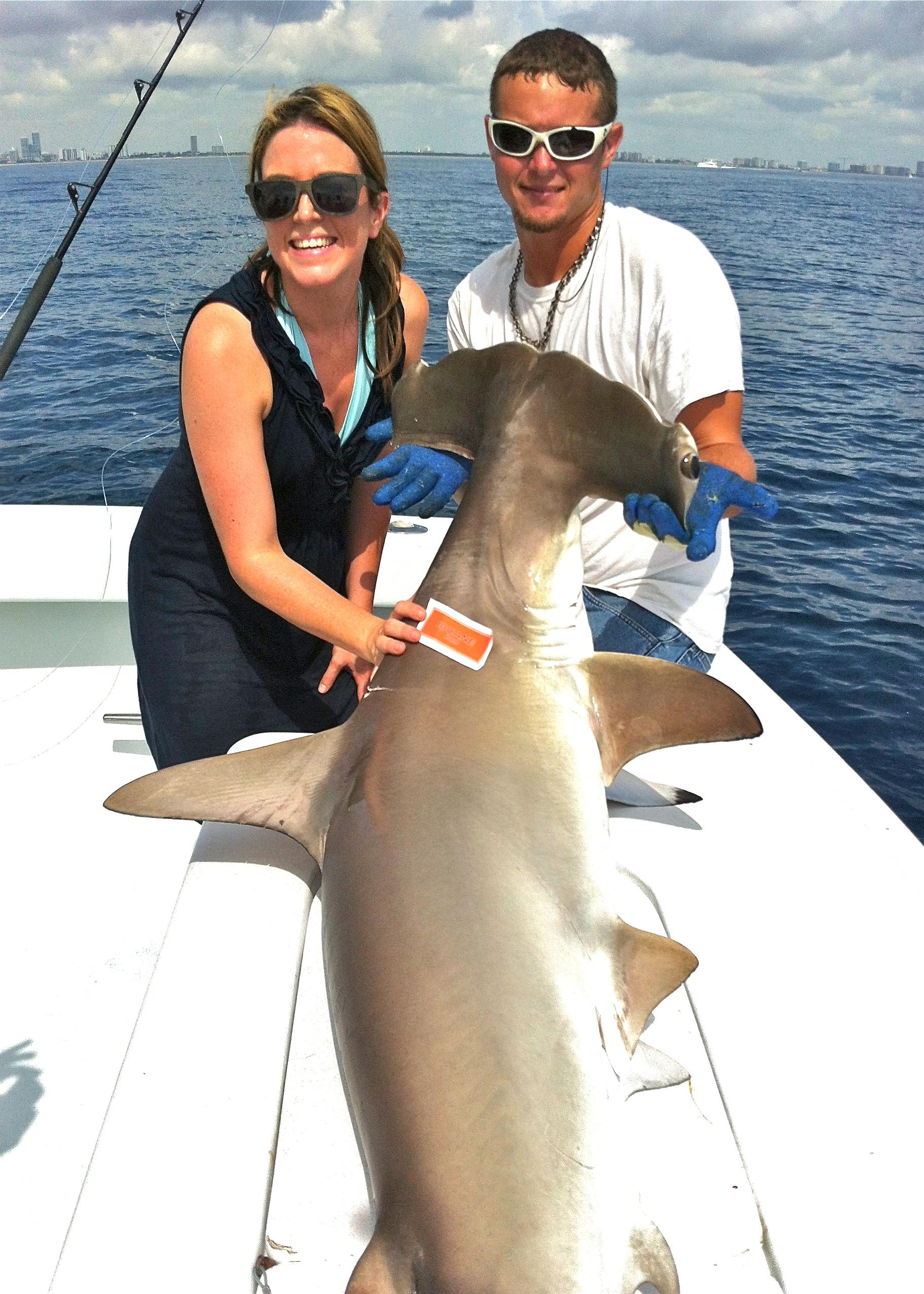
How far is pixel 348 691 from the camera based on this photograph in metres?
3.70

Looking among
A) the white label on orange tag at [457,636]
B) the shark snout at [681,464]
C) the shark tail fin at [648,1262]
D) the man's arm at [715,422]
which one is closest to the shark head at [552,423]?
the shark snout at [681,464]

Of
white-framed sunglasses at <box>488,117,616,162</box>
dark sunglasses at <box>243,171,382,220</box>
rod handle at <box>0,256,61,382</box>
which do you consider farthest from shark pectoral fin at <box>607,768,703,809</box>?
rod handle at <box>0,256,61,382</box>

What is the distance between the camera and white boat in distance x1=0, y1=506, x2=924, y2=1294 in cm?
173

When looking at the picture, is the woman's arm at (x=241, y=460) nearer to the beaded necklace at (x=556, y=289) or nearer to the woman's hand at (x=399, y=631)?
the woman's hand at (x=399, y=631)

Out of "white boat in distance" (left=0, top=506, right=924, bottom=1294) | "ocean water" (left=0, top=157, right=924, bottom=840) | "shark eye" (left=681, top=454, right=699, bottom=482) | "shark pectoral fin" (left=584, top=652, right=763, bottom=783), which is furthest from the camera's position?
"ocean water" (left=0, top=157, right=924, bottom=840)

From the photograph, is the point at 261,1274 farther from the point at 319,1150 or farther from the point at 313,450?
the point at 313,450

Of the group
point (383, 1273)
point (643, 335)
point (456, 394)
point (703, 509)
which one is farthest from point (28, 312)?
point (383, 1273)

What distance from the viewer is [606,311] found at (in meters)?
3.36

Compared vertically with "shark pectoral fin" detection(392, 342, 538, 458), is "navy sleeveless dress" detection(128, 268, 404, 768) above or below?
below

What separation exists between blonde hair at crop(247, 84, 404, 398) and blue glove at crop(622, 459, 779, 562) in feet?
3.89

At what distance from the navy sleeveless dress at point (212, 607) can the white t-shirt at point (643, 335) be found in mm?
647

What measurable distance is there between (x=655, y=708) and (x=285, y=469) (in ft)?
4.54

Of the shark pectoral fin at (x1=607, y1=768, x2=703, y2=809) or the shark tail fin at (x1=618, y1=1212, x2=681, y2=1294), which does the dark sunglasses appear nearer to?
the shark pectoral fin at (x1=607, y1=768, x2=703, y2=809)

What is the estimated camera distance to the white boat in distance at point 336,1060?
173 centimetres
